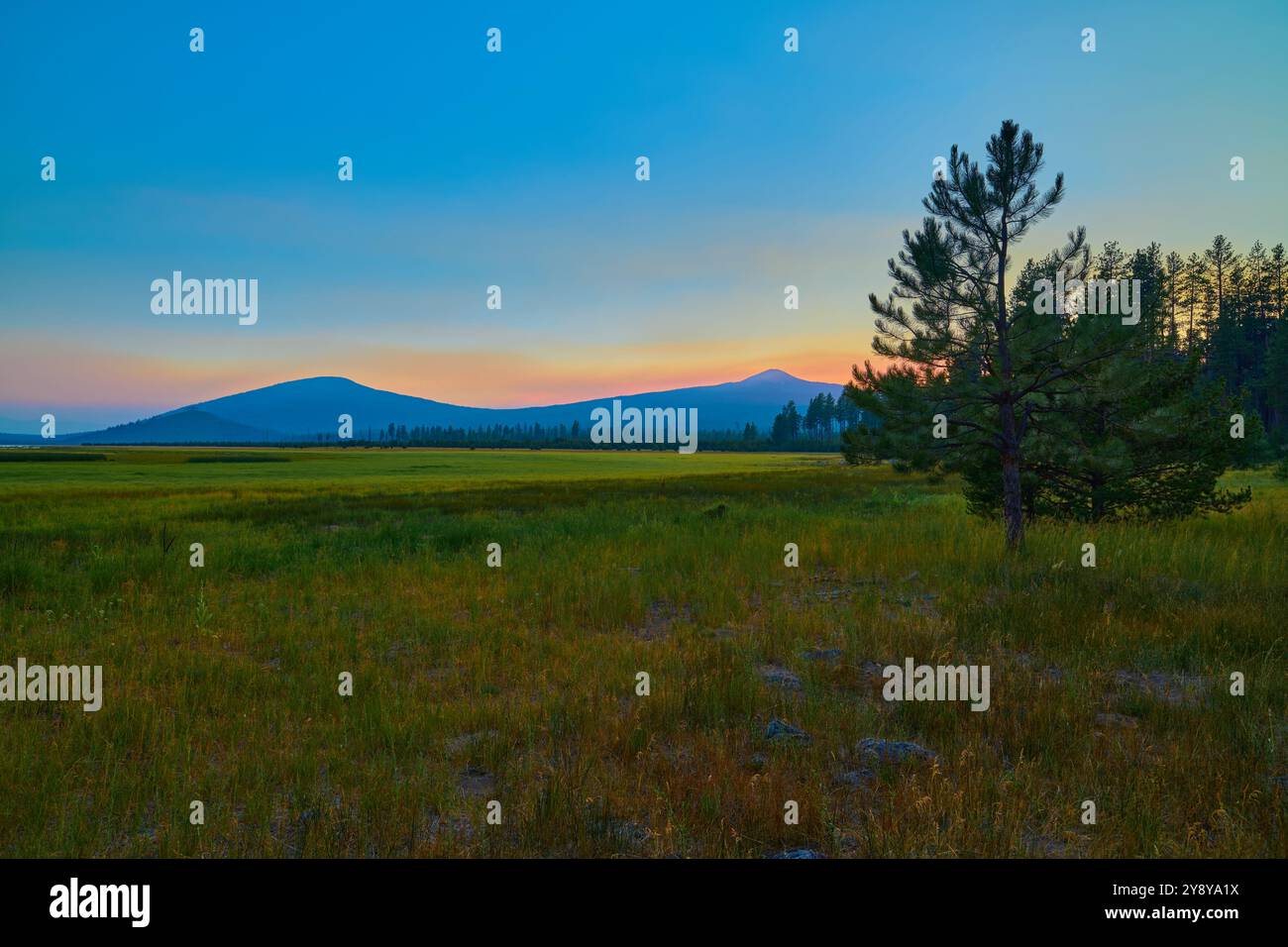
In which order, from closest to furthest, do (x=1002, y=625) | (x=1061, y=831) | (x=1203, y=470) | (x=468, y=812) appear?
(x=1061, y=831)
(x=468, y=812)
(x=1002, y=625)
(x=1203, y=470)

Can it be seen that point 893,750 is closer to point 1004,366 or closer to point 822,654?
point 822,654

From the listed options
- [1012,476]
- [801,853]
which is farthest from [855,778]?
[1012,476]

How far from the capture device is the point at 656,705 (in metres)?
5.41

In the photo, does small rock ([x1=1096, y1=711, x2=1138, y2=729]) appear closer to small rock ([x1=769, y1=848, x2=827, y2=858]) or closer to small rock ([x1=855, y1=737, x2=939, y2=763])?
small rock ([x1=855, y1=737, x2=939, y2=763])

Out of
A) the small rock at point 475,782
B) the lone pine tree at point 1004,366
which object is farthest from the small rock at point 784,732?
the lone pine tree at point 1004,366

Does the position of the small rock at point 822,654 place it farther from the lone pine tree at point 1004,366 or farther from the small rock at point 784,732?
the lone pine tree at point 1004,366

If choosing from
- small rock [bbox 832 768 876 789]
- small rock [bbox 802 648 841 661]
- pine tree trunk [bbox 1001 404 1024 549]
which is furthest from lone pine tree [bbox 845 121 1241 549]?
small rock [bbox 832 768 876 789]

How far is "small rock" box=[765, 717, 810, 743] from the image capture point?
4.79 m

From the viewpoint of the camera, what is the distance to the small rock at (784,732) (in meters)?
4.79

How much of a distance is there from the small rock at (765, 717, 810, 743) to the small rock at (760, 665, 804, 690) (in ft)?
3.06

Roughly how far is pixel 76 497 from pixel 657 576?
35097mm
